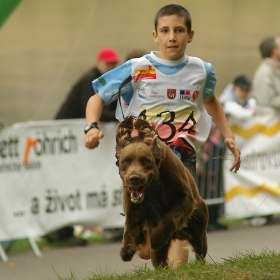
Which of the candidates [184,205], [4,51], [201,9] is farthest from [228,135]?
[201,9]

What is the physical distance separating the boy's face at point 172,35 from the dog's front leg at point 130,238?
1.32 m

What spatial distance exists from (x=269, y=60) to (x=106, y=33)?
4.06 m

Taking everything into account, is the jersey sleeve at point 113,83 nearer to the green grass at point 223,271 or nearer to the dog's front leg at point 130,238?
the dog's front leg at point 130,238

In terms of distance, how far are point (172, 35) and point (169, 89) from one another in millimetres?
383

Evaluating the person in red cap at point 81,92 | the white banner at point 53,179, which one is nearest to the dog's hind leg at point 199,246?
the white banner at point 53,179

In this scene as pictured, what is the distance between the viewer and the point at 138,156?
219 inches

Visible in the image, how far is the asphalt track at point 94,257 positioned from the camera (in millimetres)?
9258

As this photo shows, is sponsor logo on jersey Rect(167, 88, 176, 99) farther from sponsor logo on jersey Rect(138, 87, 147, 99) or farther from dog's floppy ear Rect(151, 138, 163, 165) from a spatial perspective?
dog's floppy ear Rect(151, 138, 163, 165)

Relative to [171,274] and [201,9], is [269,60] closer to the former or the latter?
[201,9]

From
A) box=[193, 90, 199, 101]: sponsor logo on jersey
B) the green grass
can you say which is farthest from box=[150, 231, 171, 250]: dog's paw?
box=[193, 90, 199, 101]: sponsor logo on jersey

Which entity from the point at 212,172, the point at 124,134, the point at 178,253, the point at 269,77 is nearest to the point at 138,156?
the point at 124,134

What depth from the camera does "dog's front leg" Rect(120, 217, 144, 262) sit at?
5770 mm

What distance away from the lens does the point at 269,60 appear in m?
11.6

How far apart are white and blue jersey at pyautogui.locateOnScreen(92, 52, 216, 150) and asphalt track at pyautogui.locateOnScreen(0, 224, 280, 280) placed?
2494 millimetres
